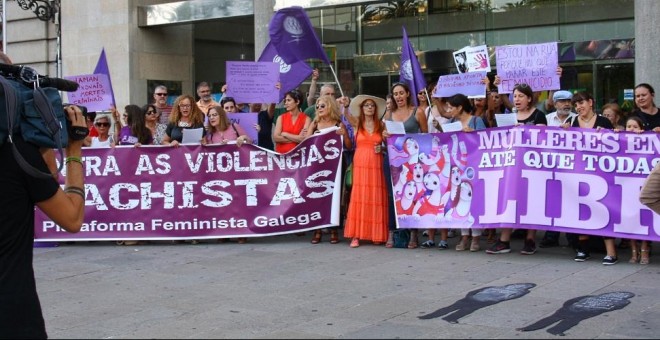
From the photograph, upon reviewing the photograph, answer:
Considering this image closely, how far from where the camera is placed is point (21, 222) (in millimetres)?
3328

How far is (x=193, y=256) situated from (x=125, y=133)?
2250 mm

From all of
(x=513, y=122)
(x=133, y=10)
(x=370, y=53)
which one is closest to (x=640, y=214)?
(x=513, y=122)

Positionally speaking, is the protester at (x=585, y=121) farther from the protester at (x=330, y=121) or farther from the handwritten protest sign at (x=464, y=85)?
the protester at (x=330, y=121)

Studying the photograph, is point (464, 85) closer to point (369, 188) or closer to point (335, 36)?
point (369, 188)

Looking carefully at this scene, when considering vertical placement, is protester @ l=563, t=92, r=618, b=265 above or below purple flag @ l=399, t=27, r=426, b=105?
below

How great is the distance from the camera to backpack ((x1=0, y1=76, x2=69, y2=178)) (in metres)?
3.20

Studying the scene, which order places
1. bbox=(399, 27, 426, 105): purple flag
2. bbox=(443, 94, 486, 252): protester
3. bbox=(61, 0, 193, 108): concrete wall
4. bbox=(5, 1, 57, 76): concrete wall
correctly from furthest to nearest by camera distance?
bbox=(5, 1, 57, 76): concrete wall → bbox=(61, 0, 193, 108): concrete wall → bbox=(399, 27, 426, 105): purple flag → bbox=(443, 94, 486, 252): protester

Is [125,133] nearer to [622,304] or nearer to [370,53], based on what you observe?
[622,304]

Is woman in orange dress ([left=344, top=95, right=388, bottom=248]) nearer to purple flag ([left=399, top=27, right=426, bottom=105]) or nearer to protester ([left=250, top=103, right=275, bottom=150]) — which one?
purple flag ([left=399, top=27, right=426, bottom=105])

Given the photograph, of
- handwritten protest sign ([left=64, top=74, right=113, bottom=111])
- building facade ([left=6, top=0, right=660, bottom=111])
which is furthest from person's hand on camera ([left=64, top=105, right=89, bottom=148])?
building facade ([left=6, top=0, right=660, bottom=111])

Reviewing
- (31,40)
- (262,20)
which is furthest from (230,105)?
(31,40)

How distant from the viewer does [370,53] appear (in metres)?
18.0

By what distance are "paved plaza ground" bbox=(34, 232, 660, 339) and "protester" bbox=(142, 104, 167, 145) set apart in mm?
1475

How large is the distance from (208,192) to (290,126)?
1.30 m
